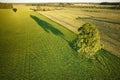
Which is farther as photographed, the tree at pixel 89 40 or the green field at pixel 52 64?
the tree at pixel 89 40

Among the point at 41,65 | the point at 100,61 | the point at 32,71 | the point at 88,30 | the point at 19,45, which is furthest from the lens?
the point at 19,45

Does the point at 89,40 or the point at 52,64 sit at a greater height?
the point at 89,40

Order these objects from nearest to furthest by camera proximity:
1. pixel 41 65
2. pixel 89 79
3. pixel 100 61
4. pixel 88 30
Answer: pixel 89 79 < pixel 41 65 < pixel 100 61 < pixel 88 30

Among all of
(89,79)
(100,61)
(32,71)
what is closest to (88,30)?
(100,61)

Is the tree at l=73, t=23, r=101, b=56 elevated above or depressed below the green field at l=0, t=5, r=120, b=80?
above

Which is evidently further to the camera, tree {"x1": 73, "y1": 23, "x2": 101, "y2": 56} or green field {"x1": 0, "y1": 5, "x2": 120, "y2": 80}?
tree {"x1": 73, "y1": 23, "x2": 101, "y2": 56}

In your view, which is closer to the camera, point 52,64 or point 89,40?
point 52,64

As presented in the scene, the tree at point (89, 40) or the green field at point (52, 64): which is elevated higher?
the tree at point (89, 40)

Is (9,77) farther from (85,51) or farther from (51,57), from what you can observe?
(85,51)
